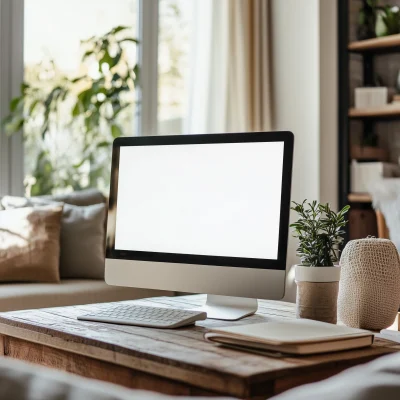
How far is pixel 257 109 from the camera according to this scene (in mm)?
4484

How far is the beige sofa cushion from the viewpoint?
2.93m

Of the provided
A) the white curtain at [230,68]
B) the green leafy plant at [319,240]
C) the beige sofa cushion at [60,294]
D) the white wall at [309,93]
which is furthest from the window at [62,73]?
the green leafy plant at [319,240]

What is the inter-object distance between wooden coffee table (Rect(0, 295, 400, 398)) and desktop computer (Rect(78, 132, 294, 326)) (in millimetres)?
134

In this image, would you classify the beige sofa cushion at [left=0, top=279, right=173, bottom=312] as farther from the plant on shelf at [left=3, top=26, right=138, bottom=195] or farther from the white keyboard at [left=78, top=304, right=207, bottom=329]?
the white keyboard at [left=78, top=304, right=207, bottom=329]

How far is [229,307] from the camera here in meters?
1.85

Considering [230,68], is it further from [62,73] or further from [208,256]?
[208,256]

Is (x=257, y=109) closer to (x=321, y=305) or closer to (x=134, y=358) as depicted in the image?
(x=321, y=305)

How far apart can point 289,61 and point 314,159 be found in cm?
65

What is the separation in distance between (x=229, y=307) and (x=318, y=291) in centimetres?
29

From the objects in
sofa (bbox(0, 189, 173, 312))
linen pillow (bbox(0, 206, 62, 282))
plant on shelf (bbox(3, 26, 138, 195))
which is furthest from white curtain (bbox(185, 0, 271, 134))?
linen pillow (bbox(0, 206, 62, 282))

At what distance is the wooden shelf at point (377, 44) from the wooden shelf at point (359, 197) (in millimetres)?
882

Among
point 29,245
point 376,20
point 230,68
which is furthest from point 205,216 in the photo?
point 376,20

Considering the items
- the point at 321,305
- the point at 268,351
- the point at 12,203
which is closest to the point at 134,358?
the point at 268,351

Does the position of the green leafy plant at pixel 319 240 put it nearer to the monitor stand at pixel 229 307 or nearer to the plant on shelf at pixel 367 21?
the monitor stand at pixel 229 307
